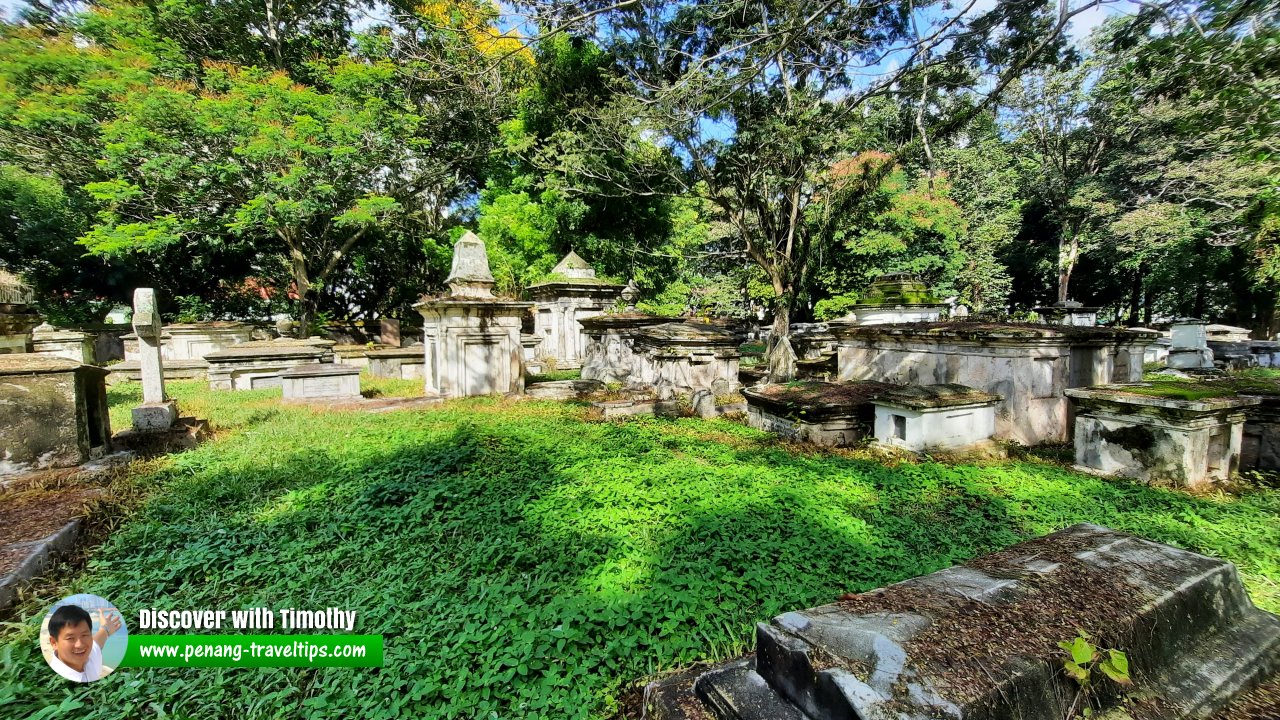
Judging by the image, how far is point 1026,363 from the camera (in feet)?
18.1

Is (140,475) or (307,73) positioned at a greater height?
(307,73)

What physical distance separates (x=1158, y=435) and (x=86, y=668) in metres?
7.06

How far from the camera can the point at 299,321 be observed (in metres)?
16.3

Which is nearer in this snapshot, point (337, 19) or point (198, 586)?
point (198, 586)

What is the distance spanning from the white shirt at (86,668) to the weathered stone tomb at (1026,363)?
24.4 ft

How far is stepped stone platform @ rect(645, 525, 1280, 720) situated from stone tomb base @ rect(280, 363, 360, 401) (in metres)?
8.69

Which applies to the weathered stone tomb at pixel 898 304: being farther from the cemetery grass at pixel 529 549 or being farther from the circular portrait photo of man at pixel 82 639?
the circular portrait photo of man at pixel 82 639

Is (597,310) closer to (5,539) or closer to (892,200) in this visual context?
(5,539)

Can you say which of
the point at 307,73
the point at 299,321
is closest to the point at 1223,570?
the point at 299,321

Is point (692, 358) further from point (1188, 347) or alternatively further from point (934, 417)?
point (1188, 347)

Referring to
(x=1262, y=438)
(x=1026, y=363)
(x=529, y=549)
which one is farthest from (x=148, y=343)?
(x=1262, y=438)

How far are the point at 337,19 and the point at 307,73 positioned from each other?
2618 mm

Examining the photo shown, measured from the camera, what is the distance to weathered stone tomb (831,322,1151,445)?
5500mm

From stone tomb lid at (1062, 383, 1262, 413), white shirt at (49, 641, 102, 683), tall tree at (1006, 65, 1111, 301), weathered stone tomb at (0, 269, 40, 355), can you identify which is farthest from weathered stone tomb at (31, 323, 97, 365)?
tall tree at (1006, 65, 1111, 301)
